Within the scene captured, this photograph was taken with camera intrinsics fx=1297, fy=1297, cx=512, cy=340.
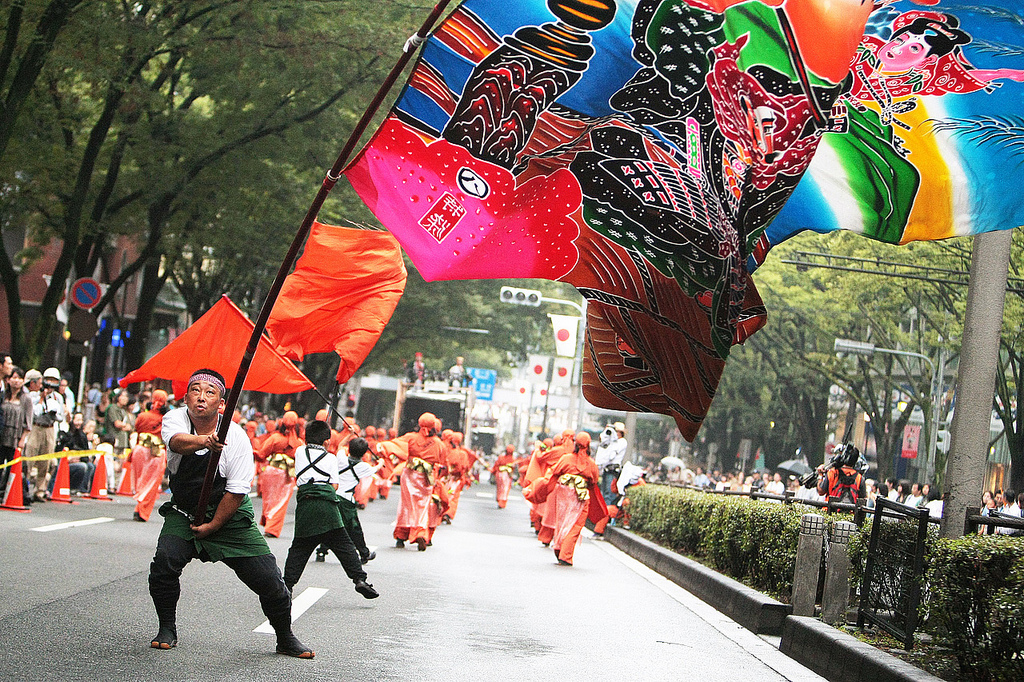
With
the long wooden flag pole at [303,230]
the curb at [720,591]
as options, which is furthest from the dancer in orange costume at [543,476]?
the long wooden flag pole at [303,230]

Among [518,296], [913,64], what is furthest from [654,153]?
[518,296]

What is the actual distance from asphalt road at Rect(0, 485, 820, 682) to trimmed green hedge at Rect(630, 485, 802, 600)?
2.04ft

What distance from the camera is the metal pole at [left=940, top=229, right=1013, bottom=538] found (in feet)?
33.5

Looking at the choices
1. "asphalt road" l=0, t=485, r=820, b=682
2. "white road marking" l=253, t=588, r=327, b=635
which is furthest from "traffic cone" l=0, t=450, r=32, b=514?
"white road marking" l=253, t=588, r=327, b=635

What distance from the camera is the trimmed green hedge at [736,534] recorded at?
1178 centimetres

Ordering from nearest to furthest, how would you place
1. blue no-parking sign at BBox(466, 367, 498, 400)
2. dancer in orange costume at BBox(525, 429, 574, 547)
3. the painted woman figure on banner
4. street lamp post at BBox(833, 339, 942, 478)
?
the painted woman figure on banner → dancer in orange costume at BBox(525, 429, 574, 547) → street lamp post at BBox(833, 339, 942, 478) → blue no-parking sign at BBox(466, 367, 498, 400)

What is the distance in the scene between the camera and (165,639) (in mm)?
7570

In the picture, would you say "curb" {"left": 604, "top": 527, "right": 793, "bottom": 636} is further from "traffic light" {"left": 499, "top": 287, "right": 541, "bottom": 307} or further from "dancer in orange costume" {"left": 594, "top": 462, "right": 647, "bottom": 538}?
"traffic light" {"left": 499, "top": 287, "right": 541, "bottom": 307}

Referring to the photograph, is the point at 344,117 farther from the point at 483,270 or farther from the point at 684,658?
the point at 483,270

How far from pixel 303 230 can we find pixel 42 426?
44.1 feet

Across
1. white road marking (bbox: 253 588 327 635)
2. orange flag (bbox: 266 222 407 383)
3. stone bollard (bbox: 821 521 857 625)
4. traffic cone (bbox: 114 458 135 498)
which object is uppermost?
orange flag (bbox: 266 222 407 383)

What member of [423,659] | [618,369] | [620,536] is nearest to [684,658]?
[423,659]

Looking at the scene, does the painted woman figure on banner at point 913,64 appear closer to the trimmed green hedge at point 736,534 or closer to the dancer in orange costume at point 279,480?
the trimmed green hedge at point 736,534

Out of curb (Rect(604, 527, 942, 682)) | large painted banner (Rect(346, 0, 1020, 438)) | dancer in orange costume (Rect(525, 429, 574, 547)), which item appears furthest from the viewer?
dancer in orange costume (Rect(525, 429, 574, 547))
